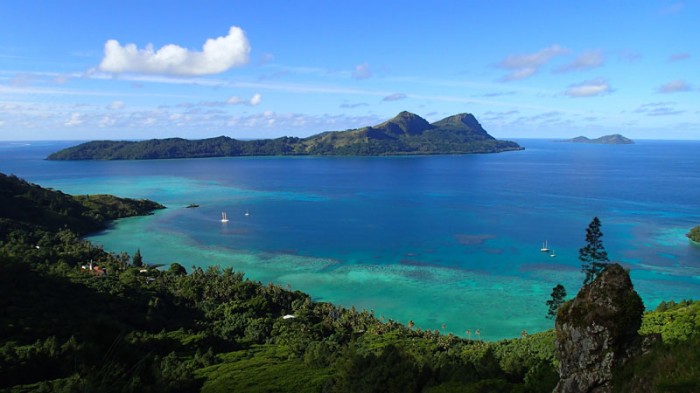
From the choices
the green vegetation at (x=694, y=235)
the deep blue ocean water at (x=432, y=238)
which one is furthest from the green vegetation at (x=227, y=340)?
the green vegetation at (x=694, y=235)

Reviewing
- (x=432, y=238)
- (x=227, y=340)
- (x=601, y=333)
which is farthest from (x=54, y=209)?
(x=601, y=333)

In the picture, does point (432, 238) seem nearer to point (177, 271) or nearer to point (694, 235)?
point (694, 235)

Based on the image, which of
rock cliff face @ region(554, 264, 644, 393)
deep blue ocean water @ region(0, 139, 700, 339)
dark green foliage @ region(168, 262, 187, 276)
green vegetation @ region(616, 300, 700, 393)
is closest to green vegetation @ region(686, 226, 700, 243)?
deep blue ocean water @ region(0, 139, 700, 339)

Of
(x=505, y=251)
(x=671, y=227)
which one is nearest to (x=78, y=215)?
(x=505, y=251)

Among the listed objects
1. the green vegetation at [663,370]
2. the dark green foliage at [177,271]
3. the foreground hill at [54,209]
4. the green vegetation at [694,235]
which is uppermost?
the green vegetation at [663,370]

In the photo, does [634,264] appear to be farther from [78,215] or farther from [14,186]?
[14,186]

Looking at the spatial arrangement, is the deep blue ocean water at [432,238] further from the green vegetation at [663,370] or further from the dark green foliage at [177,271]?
the green vegetation at [663,370]
